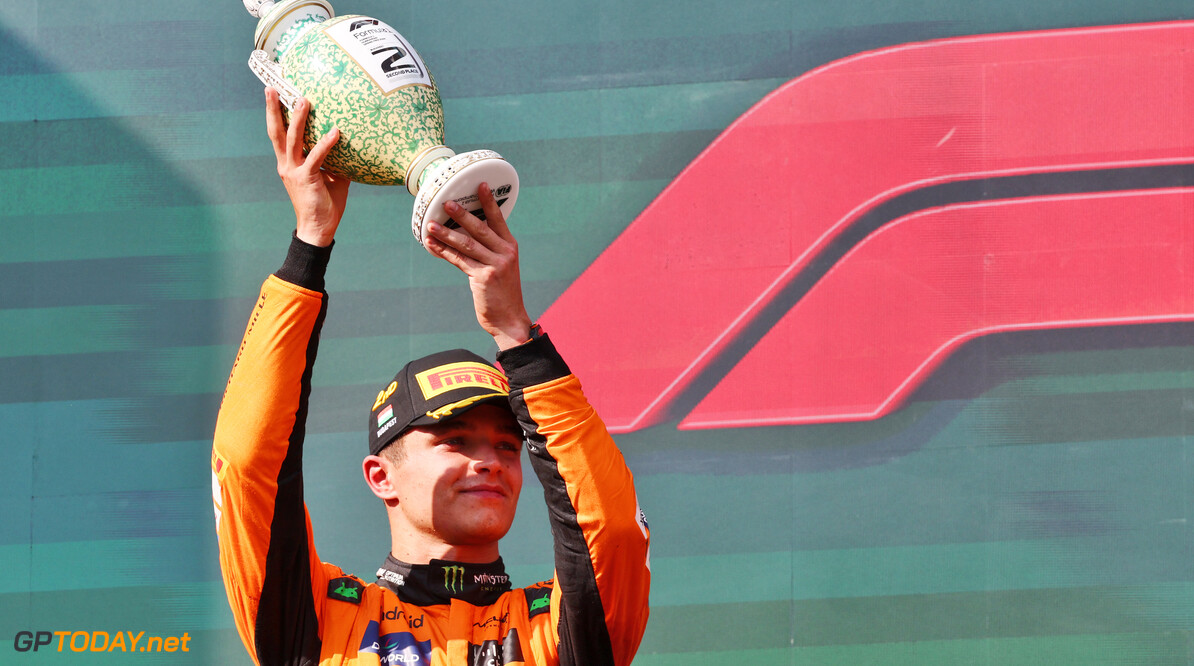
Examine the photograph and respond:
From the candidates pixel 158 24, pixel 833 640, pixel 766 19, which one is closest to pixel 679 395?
pixel 833 640

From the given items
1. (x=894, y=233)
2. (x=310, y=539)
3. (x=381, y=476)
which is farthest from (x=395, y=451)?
(x=894, y=233)

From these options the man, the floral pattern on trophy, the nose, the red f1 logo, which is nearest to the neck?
the man

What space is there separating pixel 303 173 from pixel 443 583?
0.56 meters

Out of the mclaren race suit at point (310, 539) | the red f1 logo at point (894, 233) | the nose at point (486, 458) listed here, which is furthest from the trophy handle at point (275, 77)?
the red f1 logo at point (894, 233)

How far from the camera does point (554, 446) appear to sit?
117cm

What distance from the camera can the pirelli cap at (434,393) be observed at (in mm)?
1348

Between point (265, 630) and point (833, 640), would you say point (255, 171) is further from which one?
point (833, 640)

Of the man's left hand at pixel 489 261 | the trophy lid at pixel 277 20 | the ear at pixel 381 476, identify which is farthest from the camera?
the ear at pixel 381 476

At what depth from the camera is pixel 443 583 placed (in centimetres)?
136

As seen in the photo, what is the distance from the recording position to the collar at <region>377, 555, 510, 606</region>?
1361 mm

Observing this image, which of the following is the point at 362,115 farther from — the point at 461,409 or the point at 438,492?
the point at 438,492

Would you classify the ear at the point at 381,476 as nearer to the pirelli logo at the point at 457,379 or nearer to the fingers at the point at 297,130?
the pirelli logo at the point at 457,379

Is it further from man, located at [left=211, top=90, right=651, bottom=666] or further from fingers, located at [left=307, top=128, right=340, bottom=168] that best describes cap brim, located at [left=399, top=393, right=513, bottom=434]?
fingers, located at [left=307, top=128, right=340, bottom=168]

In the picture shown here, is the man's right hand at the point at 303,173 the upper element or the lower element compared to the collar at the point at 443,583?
upper
